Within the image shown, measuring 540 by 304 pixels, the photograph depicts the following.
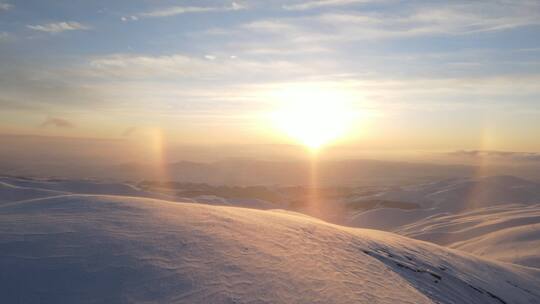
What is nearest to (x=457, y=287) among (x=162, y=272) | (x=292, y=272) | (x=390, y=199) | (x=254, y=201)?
(x=292, y=272)

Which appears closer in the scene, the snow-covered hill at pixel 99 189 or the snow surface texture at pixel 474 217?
the snow surface texture at pixel 474 217

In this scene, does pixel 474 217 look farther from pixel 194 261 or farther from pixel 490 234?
pixel 194 261

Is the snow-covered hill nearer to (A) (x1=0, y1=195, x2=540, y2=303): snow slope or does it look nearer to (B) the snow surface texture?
(B) the snow surface texture

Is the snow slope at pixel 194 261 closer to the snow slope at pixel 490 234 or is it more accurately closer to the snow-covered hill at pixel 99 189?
the snow slope at pixel 490 234

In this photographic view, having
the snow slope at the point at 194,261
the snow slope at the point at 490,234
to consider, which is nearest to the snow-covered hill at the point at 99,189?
the snow slope at the point at 490,234

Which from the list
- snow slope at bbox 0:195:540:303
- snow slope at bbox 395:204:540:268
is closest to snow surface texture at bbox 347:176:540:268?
snow slope at bbox 395:204:540:268

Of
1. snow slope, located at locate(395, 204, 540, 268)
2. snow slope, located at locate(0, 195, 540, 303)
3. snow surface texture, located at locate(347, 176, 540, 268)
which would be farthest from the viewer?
snow surface texture, located at locate(347, 176, 540, 268)

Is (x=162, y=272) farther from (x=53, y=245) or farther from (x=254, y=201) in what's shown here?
(x=254, y=201)

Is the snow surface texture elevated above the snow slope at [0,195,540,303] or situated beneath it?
situated beneath

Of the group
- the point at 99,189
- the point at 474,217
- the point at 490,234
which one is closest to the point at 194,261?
the point at 490,234
